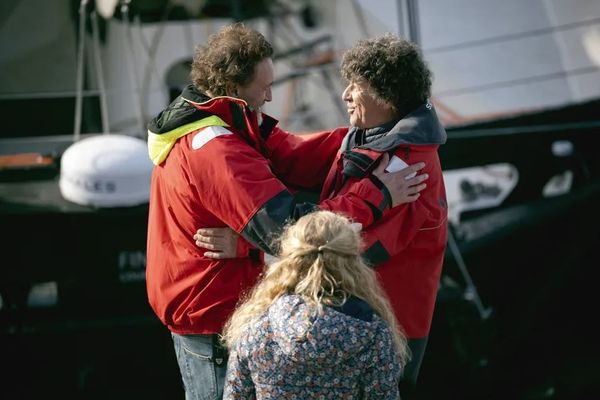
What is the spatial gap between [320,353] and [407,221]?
548 millimetres

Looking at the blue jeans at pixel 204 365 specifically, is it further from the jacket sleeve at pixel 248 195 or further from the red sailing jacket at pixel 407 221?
the red sailing jacket at pixel 407 221

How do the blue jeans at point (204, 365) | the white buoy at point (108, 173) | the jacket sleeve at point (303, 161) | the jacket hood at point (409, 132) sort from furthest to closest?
the white buoy at point (108, 173)
the jacket sleeve at point (303, 161)
the blue jeans at point (204, 365)
the jacket hood at point (409, 132)

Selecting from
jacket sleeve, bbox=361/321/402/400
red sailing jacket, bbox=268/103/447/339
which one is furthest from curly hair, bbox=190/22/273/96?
jacket sleeve, bbox=361/321/402/400

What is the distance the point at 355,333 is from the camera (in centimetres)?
207

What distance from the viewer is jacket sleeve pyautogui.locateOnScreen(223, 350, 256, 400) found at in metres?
2.15

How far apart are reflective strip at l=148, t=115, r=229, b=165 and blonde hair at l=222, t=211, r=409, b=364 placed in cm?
45

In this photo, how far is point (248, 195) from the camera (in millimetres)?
2346

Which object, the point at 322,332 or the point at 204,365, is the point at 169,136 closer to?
the point at 204,365

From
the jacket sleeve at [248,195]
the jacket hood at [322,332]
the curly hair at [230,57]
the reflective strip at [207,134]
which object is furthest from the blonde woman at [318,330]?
the curly hair at [230,57]

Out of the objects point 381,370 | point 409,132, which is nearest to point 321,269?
point 381,370

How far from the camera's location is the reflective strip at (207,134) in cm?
243

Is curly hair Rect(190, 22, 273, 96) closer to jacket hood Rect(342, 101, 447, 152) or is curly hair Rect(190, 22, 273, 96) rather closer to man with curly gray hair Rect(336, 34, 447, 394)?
man with curly gray hair Rect(336, 34, 447, 394)

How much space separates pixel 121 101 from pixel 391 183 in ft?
18.1

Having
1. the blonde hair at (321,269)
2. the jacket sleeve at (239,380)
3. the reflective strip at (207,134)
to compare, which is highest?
the reflective strip at (207,134)
